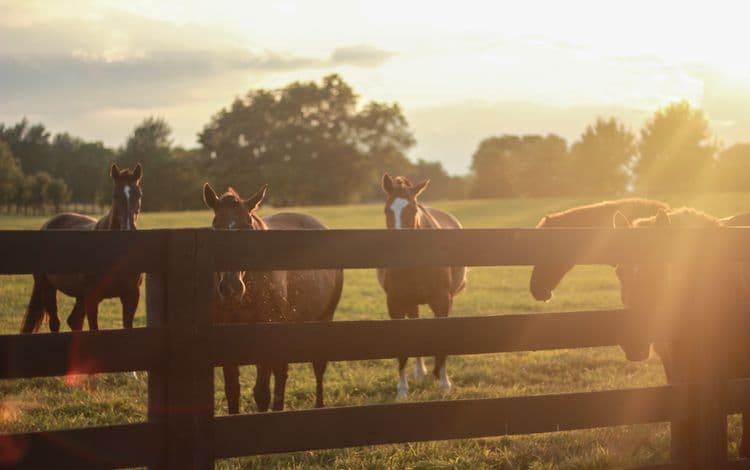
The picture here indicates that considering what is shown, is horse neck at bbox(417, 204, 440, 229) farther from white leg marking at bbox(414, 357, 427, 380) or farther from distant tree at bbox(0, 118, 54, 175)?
distant tree at bbox(0, 118, 54, 175)

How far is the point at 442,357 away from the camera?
31.0 ft

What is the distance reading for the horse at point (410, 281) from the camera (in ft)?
30.4

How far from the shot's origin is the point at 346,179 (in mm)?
88375

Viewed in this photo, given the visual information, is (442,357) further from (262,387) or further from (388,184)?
(262,387)

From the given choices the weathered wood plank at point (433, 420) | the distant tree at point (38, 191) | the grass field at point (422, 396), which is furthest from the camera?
the distant tree at point (38, 191)

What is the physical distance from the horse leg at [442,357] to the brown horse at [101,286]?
4.19m

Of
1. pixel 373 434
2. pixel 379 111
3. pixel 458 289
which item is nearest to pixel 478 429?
pixel 373 434

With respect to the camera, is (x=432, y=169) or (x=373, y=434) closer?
(x=373, y=434)

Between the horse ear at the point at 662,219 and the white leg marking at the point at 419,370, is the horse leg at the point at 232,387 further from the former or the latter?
the horse ear at the point at 662,219

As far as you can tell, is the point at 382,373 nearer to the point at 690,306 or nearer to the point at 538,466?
the point at 538,466

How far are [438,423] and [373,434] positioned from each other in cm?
40

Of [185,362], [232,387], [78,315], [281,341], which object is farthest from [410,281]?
[185,362]

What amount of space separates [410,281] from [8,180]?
70.9 metres

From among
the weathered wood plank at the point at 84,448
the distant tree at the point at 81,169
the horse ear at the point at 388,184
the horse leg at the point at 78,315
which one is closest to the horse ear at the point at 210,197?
the weathered wood plank at the point at 84,448
